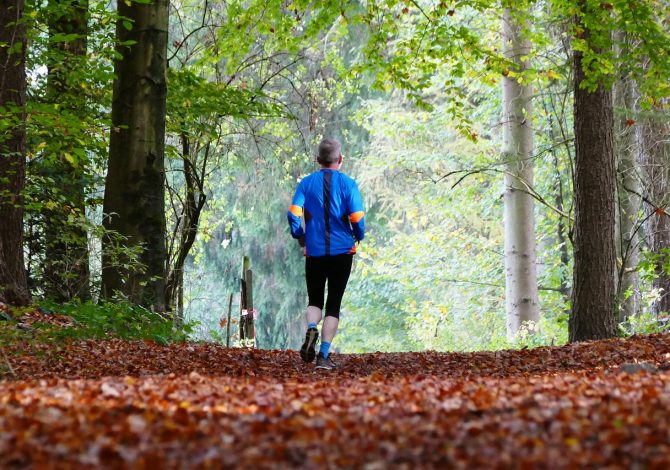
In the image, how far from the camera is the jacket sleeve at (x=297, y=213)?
743 centimetres

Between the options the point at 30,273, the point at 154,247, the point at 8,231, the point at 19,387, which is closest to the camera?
the point at 19,387

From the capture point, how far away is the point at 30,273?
1195cm

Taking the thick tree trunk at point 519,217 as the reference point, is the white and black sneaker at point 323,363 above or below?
below

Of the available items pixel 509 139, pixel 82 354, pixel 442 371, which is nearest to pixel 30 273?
pixel 82 354

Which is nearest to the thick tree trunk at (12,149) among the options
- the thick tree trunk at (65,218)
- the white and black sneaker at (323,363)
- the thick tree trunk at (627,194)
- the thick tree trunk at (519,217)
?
the thick tree trunk at (65,218)

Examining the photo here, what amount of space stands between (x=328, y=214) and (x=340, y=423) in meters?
4.09

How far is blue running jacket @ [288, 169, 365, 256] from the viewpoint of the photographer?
7.43m

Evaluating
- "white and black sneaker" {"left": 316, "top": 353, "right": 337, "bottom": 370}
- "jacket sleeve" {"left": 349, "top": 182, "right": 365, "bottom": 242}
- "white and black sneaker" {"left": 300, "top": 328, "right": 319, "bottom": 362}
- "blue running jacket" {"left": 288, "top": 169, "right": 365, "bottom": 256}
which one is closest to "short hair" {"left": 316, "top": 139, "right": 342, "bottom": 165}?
"blue running jacket" {"left": 288, "top": 169, "right": 365, "bottom": 256}

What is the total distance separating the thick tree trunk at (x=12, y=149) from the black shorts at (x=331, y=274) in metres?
3.36

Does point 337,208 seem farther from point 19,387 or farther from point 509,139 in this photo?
point 509,139

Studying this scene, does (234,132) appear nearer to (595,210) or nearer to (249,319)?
(249,319)

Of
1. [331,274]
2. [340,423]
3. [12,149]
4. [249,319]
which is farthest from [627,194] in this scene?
[340,423]

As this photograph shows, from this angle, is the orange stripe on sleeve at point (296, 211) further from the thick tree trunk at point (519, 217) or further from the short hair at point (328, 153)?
the thick tree trunk at point (519, 217)

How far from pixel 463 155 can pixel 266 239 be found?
7.28 metres
